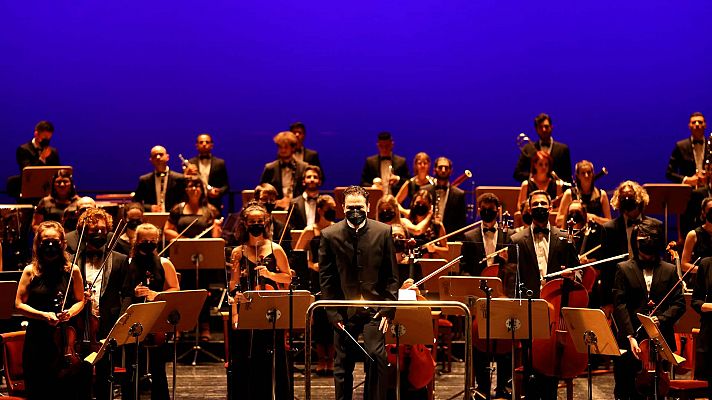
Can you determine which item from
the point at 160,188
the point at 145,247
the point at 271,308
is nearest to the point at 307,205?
the point at 160,188

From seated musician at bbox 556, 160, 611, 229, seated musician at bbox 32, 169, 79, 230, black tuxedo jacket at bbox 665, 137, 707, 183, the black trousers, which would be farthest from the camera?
black tuxedo jacket at bbox 665, 137, 707, 183

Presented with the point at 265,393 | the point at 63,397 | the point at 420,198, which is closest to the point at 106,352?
the point at 63,397

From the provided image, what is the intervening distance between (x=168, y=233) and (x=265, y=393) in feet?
6.81

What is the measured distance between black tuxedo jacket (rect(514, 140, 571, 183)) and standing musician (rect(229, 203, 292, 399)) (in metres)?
3.53

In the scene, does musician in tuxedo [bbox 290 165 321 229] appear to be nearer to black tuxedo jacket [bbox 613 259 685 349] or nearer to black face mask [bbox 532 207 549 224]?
black face mask [bbox 532 207 549 224]

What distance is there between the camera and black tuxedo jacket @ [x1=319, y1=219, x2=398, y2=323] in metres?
5.96

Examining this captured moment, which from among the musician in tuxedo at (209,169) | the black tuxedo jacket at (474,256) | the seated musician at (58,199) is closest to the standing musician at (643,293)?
the black tuxedo jacket at (474,256)

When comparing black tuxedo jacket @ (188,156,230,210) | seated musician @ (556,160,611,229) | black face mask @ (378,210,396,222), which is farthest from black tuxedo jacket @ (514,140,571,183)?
black tuxedo jacket @ (188,156,230,210)

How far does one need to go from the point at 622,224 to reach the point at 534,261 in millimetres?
1133

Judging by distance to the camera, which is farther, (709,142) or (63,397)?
(709,142)

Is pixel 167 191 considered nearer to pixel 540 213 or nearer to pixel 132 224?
pixel 132 224

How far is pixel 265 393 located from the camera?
6816 millimetres

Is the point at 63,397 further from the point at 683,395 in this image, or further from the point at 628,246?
the point at 628,246

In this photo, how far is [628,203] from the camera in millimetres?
7555
